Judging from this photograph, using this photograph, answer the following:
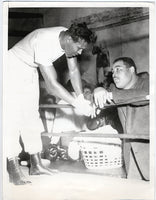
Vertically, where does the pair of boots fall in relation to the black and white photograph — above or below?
below

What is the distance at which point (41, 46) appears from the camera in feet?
5.27

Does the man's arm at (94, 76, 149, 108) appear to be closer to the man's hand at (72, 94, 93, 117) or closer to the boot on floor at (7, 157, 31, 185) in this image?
the man's hand at (72, 94, 93, 117)

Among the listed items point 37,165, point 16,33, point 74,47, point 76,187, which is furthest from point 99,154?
point 16,33

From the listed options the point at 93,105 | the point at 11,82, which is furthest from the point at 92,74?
the point at 11,82

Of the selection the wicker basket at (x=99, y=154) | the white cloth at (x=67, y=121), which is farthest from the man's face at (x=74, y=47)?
the wicker basket at (x=99, y=154)

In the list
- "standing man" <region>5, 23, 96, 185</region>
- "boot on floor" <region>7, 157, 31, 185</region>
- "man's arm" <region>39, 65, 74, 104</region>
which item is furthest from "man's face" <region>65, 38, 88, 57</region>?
"boot on floor" <region>7, 157, 31, 185</region>

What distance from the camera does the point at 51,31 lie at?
1.60 meters

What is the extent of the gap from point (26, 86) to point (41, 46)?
202 millimetres

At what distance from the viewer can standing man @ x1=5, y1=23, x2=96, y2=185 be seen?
62.7 inches

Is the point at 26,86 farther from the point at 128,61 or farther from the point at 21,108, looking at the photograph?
the point at 128,61

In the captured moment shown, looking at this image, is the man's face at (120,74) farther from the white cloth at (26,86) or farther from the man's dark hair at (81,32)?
the white cloth at (26,86)

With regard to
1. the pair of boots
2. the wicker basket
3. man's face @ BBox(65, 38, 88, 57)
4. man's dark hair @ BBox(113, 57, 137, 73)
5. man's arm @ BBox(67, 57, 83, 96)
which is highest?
man's face @ BBox(65, 38, 88, 57)

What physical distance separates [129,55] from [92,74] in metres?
0.19

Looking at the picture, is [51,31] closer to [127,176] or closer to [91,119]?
[91,119]
